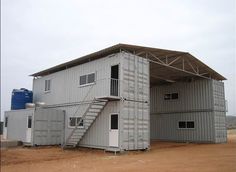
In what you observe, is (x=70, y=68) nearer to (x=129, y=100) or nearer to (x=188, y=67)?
(x=129, y=100)

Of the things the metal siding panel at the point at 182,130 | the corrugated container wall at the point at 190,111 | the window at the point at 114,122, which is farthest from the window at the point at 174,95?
the window at the point at 114,122

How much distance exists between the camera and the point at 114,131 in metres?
17.4

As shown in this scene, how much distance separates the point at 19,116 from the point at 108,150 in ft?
30.5

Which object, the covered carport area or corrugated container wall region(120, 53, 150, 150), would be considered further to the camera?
the covered carport area

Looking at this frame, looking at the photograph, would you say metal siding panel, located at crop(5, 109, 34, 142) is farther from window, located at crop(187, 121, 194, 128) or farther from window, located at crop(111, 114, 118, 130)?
window, located at crop(187, 121, 194, 128)

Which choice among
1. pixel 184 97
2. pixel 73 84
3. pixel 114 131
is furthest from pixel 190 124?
pixel 73 84

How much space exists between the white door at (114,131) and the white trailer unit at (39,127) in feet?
19.1

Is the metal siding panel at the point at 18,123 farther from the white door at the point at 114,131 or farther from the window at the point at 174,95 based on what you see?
the window at the point at 174,95

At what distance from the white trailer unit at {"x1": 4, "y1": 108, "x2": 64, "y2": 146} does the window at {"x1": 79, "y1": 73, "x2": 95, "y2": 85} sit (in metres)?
3.32

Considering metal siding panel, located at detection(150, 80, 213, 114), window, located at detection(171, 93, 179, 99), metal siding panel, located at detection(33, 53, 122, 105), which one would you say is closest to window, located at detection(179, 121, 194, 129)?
metal siding panel, located at detection(150, 80, 213, 114)

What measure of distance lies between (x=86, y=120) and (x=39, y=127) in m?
4.01

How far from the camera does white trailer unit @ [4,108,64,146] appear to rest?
20688mm

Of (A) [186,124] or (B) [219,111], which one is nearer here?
(B) [219,111]

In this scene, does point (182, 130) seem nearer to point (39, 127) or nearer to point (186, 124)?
point (186, 124)
